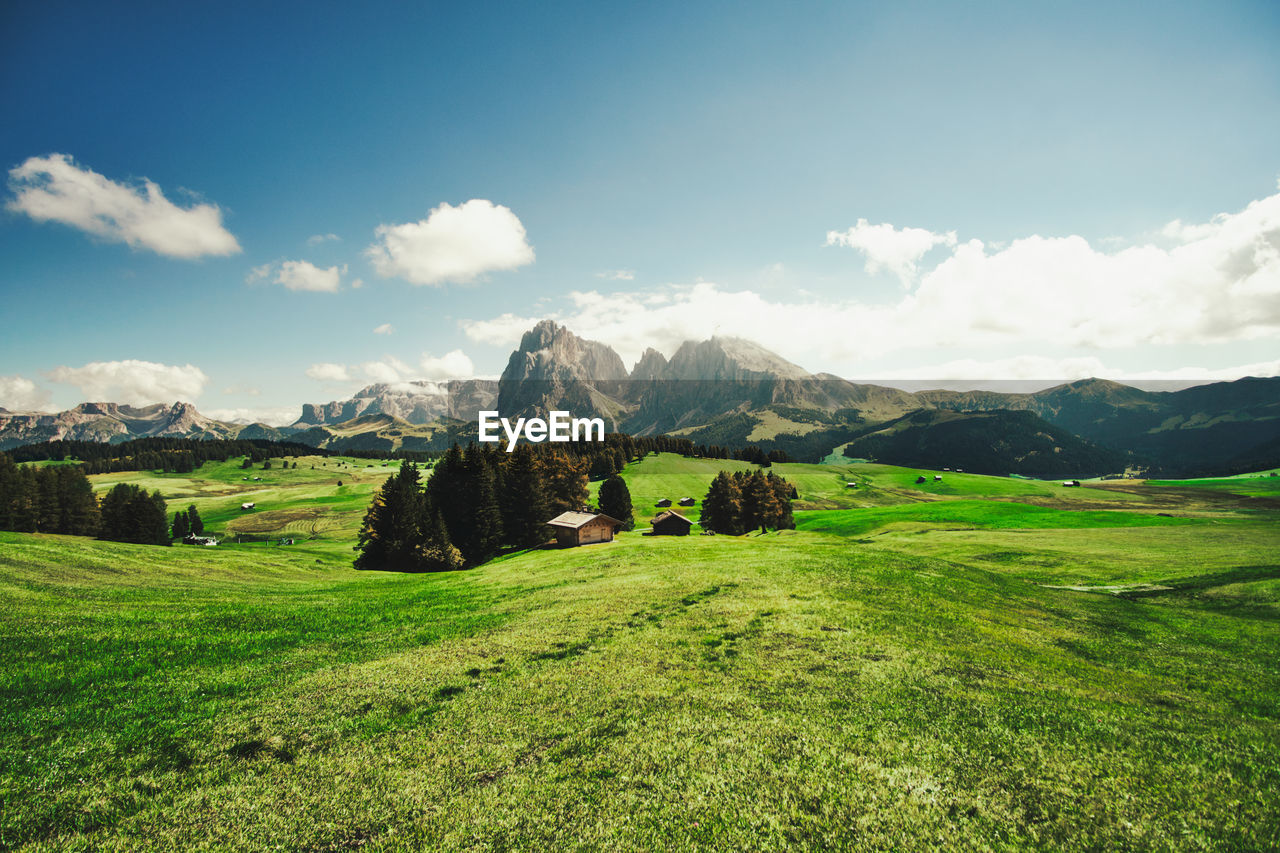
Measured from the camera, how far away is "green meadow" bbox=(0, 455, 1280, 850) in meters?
8.34

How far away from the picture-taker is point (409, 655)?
58.1 ft

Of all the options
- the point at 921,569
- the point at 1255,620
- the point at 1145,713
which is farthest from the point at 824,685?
the point at 1255,620

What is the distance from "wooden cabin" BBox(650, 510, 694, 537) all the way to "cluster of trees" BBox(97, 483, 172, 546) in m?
83.1

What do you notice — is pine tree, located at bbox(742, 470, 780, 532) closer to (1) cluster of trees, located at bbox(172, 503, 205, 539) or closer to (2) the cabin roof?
(2) the cabin roof

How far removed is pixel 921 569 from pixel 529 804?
104 ft

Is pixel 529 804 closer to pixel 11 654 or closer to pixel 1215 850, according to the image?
pixel 1215 850

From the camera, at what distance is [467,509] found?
71562mm

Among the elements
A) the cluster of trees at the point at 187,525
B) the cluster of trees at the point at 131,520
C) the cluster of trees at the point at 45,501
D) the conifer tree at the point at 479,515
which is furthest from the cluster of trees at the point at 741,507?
the cluster of trees at the point at 187,525

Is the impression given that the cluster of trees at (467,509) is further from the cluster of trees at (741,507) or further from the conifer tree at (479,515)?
the cluster of trees at (741,507)

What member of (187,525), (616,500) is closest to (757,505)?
(616,500)

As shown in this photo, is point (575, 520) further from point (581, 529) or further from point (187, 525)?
point (187, 525)

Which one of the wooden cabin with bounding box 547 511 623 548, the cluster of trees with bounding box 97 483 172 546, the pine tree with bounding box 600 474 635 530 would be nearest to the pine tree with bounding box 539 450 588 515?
the pine tree with bounding box 600 474 635 530

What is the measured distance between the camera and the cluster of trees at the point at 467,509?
2411 inches

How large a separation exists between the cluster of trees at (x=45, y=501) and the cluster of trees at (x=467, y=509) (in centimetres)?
4826
